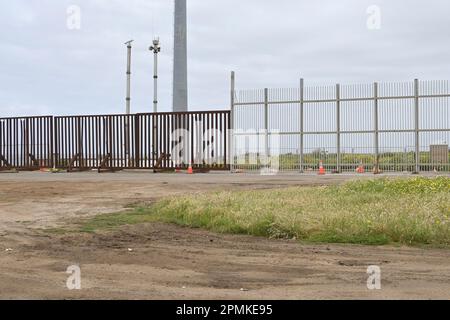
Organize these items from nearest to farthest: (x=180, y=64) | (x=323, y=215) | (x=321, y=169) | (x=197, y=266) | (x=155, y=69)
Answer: (x=197, y=266), (x=323, y=215), (x=321, y=169), (x=180, y=64), (x=155, y=69)

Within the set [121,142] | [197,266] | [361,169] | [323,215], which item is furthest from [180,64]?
[197,266]

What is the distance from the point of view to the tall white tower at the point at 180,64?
35188mm

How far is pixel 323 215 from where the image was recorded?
1006 centimetres

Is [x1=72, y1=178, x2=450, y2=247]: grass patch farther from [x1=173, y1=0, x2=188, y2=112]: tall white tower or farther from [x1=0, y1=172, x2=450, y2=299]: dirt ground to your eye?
[x1=173, y1=0, x2=188, y2=112]: tall white tower

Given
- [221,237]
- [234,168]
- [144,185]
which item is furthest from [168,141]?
[221,237]

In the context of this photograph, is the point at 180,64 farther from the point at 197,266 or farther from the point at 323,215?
the point at 197,266

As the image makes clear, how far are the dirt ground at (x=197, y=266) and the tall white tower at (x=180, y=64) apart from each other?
24.1 m

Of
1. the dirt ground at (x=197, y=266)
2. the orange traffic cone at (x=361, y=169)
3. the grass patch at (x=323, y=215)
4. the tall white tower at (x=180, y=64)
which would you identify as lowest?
the dirt ground at (x=197, y=266)

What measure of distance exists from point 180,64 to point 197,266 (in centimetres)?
2884

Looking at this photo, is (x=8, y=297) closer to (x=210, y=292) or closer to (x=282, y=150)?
(x=210, y=292)

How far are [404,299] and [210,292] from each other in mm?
1846

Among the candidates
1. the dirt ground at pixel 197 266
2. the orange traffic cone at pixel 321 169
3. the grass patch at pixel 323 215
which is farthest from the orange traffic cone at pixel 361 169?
the dirt ground at pixel 197 266

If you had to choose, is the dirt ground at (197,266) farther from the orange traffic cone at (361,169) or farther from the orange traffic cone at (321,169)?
the orange traffic cone at (361,169)

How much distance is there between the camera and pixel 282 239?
9.52 m
